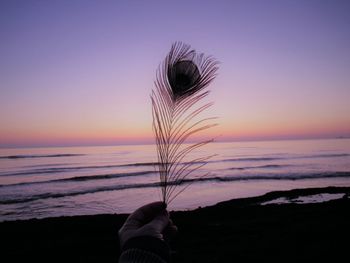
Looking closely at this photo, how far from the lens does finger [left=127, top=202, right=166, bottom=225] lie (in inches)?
53.5

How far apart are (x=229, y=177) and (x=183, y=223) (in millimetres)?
15111

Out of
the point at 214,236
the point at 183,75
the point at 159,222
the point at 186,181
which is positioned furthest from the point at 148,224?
the point at 186,181

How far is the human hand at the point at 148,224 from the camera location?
1199mm

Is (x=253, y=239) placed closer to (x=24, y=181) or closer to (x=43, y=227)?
(x=43, y=227)

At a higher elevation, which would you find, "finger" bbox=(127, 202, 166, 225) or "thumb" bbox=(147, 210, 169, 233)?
"finger" bbox=(127, 202, 166, 225)

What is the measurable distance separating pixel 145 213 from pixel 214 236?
249 inches

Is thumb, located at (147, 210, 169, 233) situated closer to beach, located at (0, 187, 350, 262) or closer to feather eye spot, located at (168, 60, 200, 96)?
feather eye spot, located at (168, 60, 200, 96)

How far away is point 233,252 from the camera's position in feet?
18.9

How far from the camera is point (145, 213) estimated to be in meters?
1.42

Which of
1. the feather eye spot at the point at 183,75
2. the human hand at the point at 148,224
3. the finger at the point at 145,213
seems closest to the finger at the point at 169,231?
the human hand at the point at 148,224

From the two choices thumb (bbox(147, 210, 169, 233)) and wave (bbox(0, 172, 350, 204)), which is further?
wave (bbox(0, 172, 350, 204))

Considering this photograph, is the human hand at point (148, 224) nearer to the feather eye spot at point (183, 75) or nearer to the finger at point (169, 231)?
the finger at point (169, 231)

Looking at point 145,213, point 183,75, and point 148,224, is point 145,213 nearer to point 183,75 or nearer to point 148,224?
point 148,224

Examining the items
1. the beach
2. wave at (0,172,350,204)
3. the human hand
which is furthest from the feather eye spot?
wave at (0,172,350,204)
